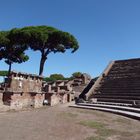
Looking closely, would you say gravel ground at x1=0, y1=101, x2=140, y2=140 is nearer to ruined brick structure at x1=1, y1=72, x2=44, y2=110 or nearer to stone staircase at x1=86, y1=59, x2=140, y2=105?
ruined brick structure at x1=1, y1=72, x2=44, y2=110

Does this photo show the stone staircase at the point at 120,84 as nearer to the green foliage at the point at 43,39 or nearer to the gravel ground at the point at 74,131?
the gravel ground at the point at 74,131

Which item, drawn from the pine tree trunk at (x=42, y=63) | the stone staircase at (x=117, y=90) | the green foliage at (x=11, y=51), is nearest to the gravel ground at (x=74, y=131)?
the stone staircase at (x=117, y=90)

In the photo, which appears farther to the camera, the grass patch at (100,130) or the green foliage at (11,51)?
the green foliage at (11,51)

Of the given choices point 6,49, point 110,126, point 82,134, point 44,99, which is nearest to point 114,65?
point 44,99

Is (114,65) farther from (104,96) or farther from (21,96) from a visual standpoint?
(21,96)

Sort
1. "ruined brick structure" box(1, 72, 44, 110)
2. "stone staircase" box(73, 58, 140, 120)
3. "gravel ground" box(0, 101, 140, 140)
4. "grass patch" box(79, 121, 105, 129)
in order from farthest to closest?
1. "stone staircase" box(73, 58, 140, 120)
2. "ruined brick structure" box(1, 72, 44, 110)
3. "grass patch" box(79, 121, 105, 129)
4. "gravel ground" box(0, 101, 140, 140)

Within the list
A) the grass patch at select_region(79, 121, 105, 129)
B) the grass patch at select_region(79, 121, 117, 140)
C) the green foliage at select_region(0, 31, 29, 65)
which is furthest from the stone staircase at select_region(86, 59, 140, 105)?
the green foliage at select_region(0, 31, 29, 65)

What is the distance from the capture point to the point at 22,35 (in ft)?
130

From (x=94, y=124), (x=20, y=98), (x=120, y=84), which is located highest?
(x=120, y=84)

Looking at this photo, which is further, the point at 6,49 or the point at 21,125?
the point at 6,49

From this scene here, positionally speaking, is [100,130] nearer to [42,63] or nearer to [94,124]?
[94,124]

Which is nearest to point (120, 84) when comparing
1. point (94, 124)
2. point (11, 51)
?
point (94, 124)

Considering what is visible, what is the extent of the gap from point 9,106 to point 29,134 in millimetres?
8462

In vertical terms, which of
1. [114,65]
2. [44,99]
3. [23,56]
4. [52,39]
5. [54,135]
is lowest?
[54,135]
